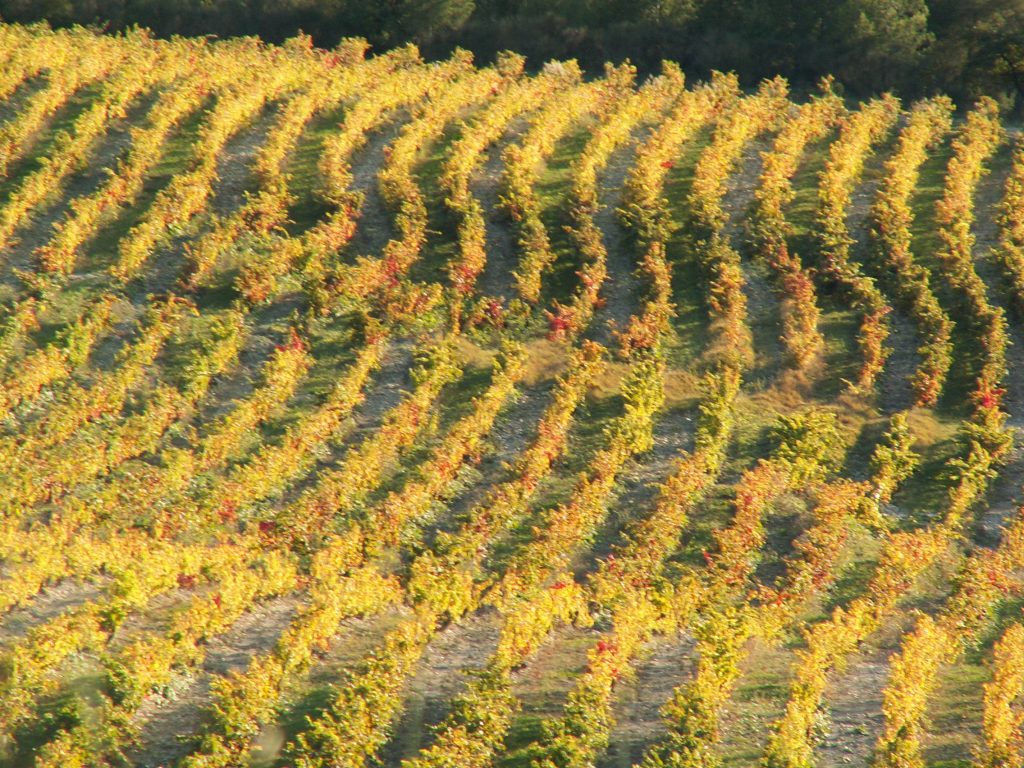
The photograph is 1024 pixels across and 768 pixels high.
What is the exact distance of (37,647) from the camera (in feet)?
38.4

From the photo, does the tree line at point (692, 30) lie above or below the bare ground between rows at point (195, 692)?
above

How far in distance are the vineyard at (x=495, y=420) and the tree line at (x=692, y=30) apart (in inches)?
244

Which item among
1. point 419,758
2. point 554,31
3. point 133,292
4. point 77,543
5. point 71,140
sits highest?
point 554,31

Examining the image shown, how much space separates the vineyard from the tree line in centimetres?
620

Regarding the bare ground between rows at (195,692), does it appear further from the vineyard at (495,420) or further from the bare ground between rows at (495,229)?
the bare ground between rows at (495,229)

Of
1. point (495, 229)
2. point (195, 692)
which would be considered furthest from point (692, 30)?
point (195, 692)

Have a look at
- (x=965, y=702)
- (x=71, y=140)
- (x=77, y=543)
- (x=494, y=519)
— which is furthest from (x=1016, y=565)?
(x=71, y=140)

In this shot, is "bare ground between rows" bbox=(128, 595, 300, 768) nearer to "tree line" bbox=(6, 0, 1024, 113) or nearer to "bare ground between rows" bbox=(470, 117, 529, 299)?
"bare ground between rows" bbox=(470, 117, 529, 299)

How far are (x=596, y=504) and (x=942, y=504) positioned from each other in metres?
5.56

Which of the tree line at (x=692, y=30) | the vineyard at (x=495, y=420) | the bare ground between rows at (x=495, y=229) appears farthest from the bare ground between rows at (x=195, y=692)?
the tree line at (x=692, y=30)

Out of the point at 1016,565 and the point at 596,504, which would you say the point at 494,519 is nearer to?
the point at 596,504

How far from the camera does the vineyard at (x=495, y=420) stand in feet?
40.9

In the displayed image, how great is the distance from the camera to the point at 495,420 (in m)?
18.2

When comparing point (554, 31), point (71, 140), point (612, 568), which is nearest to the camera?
point (612, 568)
